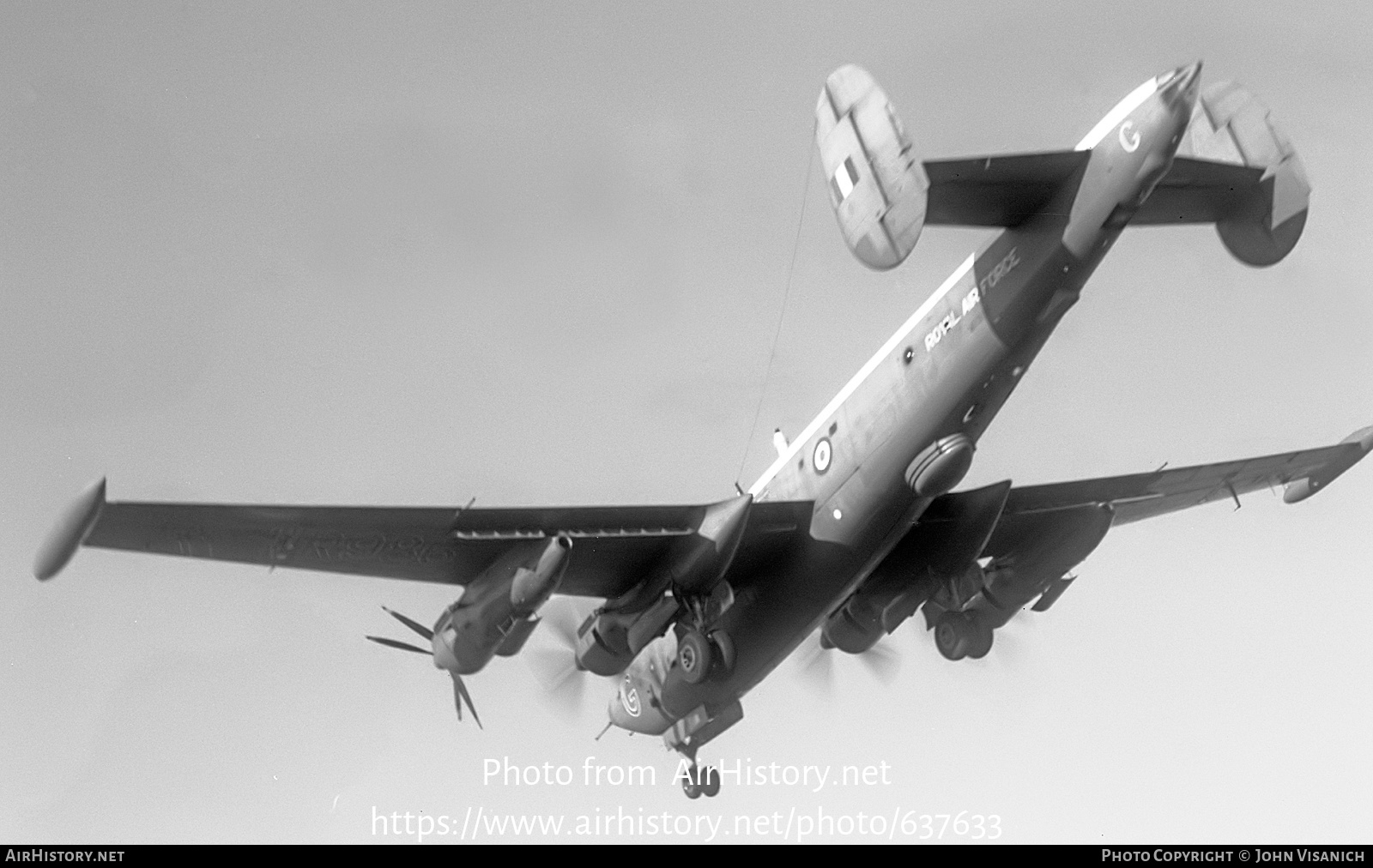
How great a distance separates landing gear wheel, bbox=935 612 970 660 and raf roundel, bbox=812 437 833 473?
19.2 feet

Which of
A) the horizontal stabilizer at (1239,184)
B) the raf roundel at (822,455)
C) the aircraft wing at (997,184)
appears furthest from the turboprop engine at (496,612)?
the horizontal stabilizer at (1239,184)

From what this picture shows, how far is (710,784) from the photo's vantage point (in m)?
37.0

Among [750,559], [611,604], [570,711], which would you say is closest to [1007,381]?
[750,559]

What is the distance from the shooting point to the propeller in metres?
34.6

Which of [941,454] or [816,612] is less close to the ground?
[941,454]

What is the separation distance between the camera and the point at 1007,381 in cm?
2867

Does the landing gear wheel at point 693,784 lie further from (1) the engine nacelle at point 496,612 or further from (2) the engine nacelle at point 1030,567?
(1) the engine nacelle at point 496,612

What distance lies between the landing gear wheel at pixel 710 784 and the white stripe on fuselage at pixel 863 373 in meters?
7.00

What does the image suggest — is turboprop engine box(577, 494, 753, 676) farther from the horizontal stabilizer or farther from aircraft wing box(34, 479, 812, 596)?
the horizontal stabilizer

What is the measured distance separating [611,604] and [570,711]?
2997 millimetres

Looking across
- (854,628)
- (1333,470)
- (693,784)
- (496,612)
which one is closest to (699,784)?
(693,784)

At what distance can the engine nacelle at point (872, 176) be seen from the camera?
25906 mm

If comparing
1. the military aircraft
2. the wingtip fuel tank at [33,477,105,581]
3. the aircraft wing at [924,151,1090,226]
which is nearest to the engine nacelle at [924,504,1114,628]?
the military aircraft
